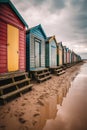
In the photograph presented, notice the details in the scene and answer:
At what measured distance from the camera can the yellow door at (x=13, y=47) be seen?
21.1ft

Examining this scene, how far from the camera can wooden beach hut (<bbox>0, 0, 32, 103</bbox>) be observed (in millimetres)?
5879

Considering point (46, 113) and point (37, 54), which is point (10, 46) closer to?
point (46, 113)

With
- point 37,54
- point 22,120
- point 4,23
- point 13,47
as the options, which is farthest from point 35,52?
point 22,120

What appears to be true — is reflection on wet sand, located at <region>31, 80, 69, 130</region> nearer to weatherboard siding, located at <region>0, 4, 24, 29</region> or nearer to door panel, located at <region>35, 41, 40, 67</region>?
Result: weatherboard siding, located at <region>0, 4, 24, 29</region>

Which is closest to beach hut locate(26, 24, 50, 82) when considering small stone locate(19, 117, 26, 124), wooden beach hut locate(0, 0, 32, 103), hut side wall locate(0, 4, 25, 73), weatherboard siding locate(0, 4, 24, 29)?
wooden beach hut locate(0, 0, 32, 103)

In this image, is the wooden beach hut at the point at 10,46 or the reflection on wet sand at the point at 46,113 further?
the wooden beach hut at the point at 10,46

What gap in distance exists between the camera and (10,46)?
257 inches

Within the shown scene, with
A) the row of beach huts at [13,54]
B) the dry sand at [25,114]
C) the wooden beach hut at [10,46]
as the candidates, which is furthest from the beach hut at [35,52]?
the dry sand at [25,114]

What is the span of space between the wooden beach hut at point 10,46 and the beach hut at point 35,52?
4.55 feet

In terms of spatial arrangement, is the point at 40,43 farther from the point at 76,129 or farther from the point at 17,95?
the point at 76,129

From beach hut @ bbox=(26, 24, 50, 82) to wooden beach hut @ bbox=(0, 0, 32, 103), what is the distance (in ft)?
4.55

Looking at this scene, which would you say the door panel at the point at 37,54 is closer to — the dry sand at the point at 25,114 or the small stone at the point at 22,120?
the dry sand at the point at 25,114

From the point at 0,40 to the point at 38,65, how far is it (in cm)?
547

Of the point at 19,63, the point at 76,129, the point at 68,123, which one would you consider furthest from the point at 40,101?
the point at 19,63
